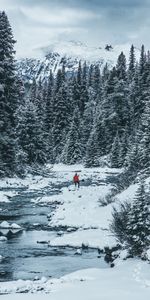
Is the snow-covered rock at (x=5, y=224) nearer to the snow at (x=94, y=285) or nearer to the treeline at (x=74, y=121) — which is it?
the snow at (x=94, y=285)

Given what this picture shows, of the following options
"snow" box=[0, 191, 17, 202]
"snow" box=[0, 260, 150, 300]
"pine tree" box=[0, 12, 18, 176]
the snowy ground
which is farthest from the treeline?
"snow" box=[0, 260, 150, 300]

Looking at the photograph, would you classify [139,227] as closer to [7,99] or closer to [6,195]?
[6,195]

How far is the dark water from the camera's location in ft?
53.7

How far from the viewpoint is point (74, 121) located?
79.8 metres

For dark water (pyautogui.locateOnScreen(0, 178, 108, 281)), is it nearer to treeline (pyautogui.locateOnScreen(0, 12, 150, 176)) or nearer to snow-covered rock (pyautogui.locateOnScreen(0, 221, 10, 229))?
snow-covered rock (pyautogui.locateOnScreen(0, 221, 10, 229))

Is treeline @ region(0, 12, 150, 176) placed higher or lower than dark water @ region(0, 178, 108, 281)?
higher

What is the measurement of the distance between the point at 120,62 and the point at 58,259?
248 ft

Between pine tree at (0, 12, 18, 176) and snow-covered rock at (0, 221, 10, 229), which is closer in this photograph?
snow-covered rock at (0, 221, 10, 229)

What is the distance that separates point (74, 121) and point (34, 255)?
203ft

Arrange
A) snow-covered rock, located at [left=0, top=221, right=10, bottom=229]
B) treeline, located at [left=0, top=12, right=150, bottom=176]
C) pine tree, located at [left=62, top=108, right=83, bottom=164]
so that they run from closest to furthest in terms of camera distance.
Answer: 1. snow-covered rock, located at [left=0, top=221, right=10, bottom=229]
2. treeline, located at [left=0, top=12, right=150, bottom=176]
3. pine tree, located at [left=62, top=108, right=83, bottom=164]

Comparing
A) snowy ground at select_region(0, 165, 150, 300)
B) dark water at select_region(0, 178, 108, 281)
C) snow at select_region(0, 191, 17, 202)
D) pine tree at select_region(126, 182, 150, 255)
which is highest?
pine tree at select_region(126, 182, 150, 255)

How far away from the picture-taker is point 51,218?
86.3 feet

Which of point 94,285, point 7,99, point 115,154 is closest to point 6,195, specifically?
point 7,99

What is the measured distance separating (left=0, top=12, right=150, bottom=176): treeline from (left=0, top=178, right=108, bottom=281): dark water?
1071 cm
